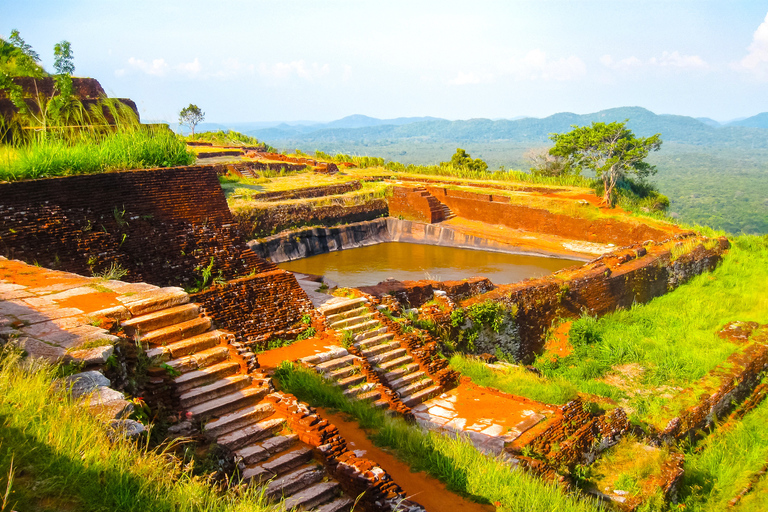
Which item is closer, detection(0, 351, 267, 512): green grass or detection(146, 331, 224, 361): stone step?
detection(0, 351, 267, 512): green grass

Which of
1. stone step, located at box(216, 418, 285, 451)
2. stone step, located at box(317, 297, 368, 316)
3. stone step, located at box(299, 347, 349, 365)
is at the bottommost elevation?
stone step, located at box(299, 347, 349, 365)

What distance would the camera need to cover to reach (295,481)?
15.1 ft

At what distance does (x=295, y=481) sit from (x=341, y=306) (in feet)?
12.4

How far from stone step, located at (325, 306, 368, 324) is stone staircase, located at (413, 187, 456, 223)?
1342cm

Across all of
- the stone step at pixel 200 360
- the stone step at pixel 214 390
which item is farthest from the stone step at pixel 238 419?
the stone step at pixel 200 360

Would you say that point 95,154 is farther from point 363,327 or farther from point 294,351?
point 363,327

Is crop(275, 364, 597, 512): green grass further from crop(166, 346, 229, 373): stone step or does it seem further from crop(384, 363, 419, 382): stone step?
crop(384, 363, 419, 382): stone step

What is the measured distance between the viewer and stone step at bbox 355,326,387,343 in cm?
777

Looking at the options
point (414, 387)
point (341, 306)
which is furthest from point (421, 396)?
point (341, 306)

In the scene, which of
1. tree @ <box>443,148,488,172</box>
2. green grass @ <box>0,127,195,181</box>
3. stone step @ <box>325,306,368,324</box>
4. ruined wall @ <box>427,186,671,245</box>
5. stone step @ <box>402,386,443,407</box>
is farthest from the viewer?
tree @ <box>443,148,488,172</box>

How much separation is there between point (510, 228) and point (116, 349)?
17.9 meters

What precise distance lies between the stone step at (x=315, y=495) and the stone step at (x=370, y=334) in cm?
308

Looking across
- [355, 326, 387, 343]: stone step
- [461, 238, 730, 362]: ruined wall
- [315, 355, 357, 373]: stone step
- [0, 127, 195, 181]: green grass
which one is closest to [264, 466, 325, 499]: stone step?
[315, 355, 357, 373]: stone step

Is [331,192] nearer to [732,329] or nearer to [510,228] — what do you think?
[510,228]
